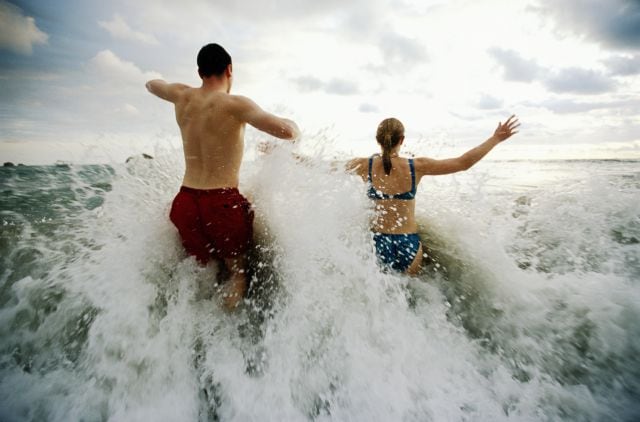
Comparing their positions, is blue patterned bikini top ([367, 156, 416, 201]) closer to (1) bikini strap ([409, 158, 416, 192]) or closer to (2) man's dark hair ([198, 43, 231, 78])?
(1) bikini strap ([409, 158, 416, 192])

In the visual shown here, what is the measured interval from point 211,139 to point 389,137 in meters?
1.72

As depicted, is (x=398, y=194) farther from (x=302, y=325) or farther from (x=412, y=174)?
(x=302, y=325)

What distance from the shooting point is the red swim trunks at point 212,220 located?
2.34 meters

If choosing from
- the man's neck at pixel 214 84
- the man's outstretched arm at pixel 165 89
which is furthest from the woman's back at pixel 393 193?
the man's outstretched arm at pixel 165 89

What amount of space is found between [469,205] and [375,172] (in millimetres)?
1771

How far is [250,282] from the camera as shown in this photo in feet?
9.15

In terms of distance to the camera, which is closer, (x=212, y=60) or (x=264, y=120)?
(x=264, y=120)

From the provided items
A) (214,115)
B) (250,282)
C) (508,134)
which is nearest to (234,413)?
(250,282)

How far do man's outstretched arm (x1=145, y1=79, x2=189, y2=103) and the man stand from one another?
0.21 ft

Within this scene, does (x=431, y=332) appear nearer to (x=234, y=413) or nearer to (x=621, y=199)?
(x=234, y=413)

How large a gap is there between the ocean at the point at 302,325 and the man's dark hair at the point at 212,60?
2.93 feet

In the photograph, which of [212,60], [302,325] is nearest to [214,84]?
[212,60]

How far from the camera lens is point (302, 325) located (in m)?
→ 2.52

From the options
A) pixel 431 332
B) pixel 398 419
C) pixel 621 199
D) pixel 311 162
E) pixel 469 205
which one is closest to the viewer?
pixel 398 419
